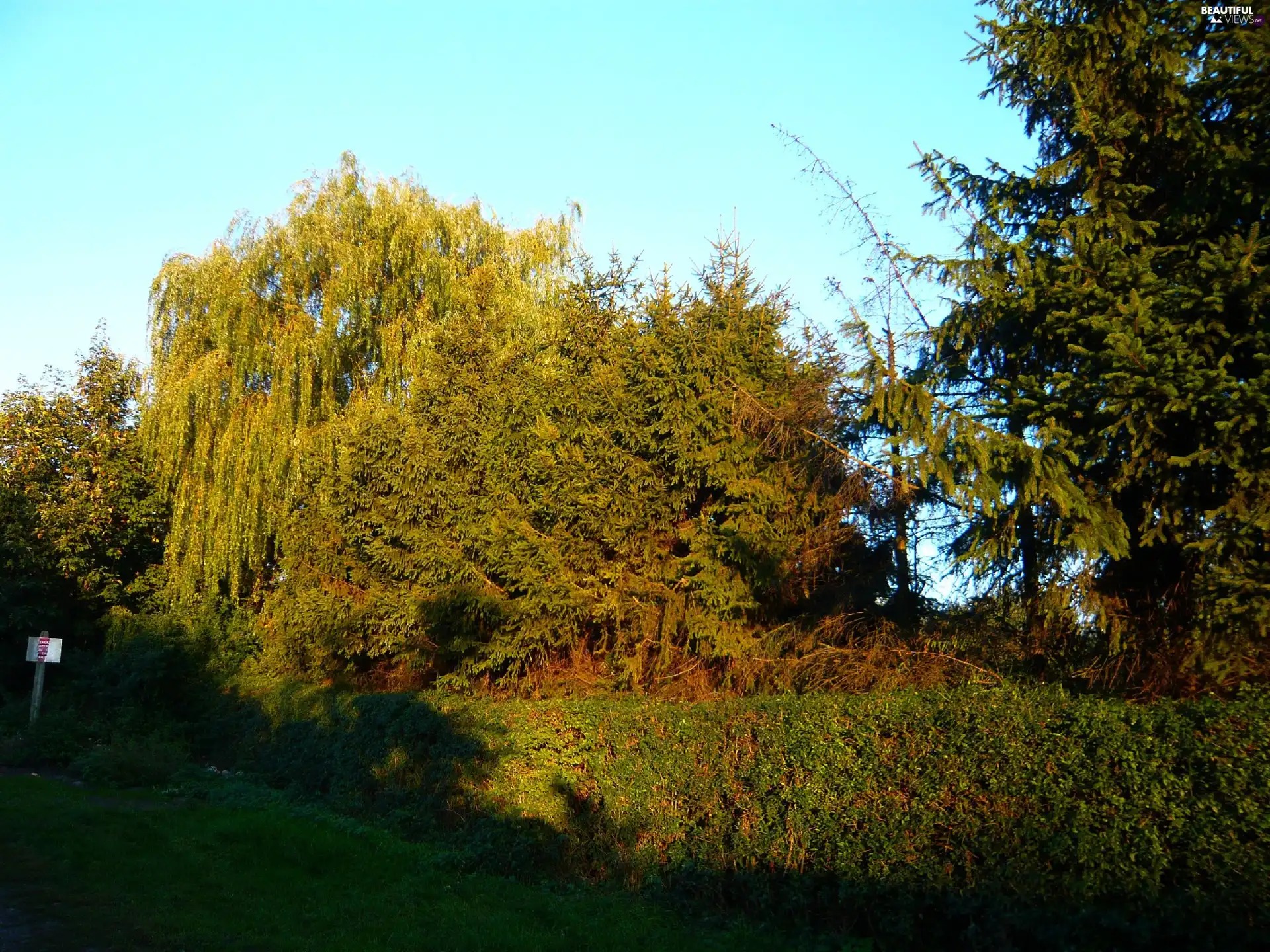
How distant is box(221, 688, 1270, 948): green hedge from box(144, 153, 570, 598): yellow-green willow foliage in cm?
1176

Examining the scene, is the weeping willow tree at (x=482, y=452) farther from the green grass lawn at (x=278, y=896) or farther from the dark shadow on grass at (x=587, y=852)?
the green grass lawn at (x=278, y=896)

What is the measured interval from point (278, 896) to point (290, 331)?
16145 millimetres

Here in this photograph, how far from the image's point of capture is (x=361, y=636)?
17.5 metres

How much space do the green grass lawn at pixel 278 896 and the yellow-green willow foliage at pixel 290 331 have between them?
10.5 metres

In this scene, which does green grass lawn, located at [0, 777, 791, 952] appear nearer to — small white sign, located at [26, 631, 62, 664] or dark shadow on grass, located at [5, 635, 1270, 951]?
dark shadow on grass, located at [5, 635, 1270, 951]

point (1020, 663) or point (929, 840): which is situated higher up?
point (1020, 663)

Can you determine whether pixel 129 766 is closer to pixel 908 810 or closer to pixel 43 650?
pixel 43 650

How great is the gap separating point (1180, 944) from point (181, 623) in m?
22.7

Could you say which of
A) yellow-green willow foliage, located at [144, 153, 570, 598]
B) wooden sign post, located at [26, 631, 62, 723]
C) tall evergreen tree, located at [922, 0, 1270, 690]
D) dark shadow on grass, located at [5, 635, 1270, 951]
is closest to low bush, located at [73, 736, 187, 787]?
dark shadow on grass, located at [5, 635, 1270, 951]

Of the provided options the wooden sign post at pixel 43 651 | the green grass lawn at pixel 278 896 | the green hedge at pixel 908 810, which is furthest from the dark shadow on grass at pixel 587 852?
the wooden sign post at pixel 43 651

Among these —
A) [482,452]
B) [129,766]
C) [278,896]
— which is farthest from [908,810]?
[129,766]

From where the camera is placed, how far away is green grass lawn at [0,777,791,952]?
7.61 meters

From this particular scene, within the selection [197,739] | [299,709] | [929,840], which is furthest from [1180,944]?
[197,739]

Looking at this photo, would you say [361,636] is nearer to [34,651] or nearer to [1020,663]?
[34,651]
